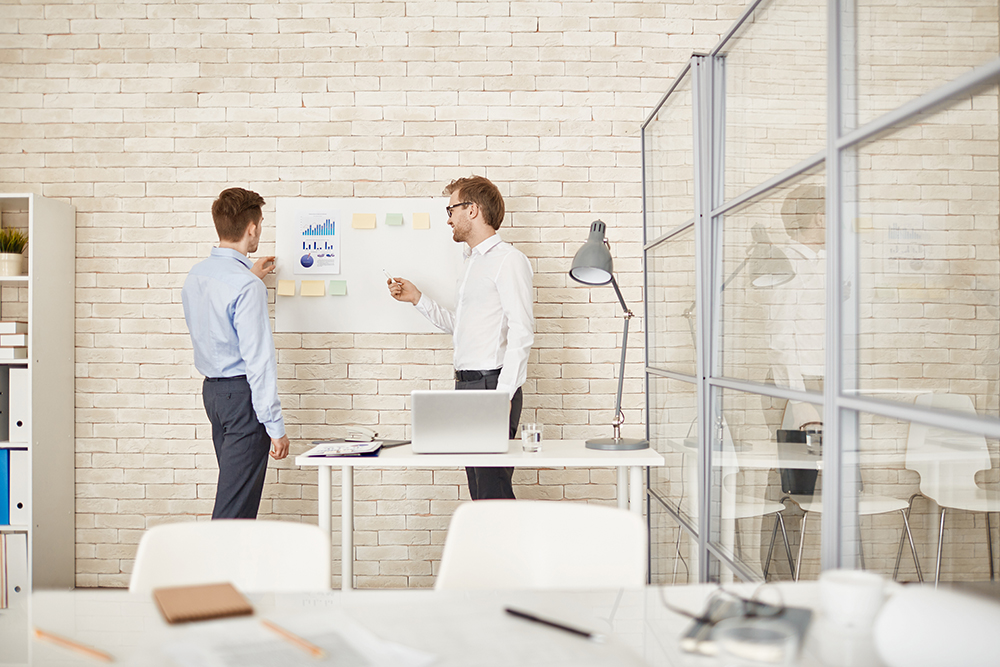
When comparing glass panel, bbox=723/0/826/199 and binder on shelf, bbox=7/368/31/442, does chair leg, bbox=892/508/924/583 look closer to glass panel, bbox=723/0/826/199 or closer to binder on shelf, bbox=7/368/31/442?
glass panel, bbox=723/0/826/199

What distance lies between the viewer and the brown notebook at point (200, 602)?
3.43 ft

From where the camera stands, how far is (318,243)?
11.5 ft

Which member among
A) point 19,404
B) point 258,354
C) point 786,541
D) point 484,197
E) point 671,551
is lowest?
point 671,551

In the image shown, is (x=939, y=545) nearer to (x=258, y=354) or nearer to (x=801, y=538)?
(x=801, y=538)

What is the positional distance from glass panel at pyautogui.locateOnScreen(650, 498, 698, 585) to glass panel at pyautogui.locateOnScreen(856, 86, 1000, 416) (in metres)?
1.37

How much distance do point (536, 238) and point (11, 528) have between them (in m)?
2.69

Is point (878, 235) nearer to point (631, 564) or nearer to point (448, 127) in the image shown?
point (631, 564)

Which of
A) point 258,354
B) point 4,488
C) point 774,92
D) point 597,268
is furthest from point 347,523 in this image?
point 774,92

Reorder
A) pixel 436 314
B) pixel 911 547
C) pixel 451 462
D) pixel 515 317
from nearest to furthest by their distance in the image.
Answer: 1. pixel 911 547
2. pixel 451 462
3. pixel 515 317
4. pixel 436 314

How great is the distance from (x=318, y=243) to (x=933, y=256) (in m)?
2.82

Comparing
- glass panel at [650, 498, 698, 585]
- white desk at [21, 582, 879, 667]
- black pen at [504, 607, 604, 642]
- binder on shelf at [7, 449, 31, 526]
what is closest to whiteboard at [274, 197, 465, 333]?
binder on shelf at [7, 449, 31, 526]

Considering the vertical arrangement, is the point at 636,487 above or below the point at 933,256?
below

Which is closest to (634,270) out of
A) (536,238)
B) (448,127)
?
(536,238)

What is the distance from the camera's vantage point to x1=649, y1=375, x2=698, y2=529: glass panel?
2670 mm
